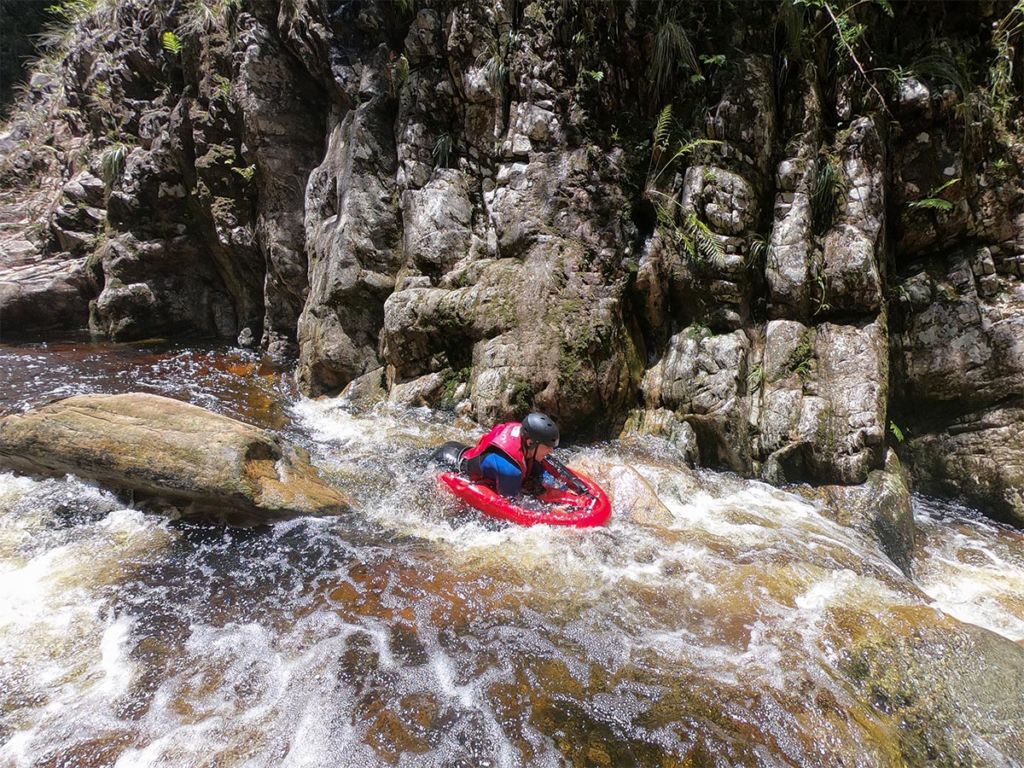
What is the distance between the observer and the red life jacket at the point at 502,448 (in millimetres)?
4840

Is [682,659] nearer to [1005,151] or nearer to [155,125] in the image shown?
[1005,151]

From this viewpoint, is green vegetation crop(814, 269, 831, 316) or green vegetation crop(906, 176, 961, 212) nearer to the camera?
green vegetation crop(906, 176, 961, 212)

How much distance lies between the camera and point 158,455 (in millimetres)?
4215

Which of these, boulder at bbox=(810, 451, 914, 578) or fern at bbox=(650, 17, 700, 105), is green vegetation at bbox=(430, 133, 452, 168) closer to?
fern at bbox=(650, 17, 700, 105)

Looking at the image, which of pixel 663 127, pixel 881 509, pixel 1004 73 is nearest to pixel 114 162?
pixel 663 127

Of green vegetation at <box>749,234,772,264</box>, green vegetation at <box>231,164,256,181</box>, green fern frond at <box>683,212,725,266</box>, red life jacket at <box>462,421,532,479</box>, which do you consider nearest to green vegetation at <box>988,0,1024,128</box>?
green vegetation at <box>749,234,772,264</box>

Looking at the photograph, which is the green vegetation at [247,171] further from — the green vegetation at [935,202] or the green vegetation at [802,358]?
the green vegetation at [935,202]

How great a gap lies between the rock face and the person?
1.50 metres

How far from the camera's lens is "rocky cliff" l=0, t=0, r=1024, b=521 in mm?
6031

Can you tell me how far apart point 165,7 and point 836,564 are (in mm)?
16175

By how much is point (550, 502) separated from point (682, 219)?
441cm

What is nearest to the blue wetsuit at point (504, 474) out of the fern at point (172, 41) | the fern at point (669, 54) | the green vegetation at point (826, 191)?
the green vegetation at point (826, 191)

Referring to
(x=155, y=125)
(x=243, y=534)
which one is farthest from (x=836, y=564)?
(x=155, y=125)

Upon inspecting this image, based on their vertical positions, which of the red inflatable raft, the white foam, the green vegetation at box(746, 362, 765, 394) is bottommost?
the white foam
